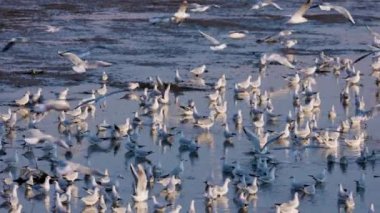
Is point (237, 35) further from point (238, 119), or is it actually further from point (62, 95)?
point (238, 119)

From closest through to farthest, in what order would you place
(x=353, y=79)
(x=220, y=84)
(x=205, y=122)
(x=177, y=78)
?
(x=205, y=122)
(x=220, y=84)
(x=177, y=78)
(x=353, y=79)

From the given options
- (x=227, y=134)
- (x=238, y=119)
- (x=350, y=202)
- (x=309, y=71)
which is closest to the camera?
(x=350, y=202)

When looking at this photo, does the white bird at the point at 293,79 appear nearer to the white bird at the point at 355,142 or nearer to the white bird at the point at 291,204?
the white bird at the point at 355,142

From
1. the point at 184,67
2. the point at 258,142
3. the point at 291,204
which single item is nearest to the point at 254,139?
the point at 258,142

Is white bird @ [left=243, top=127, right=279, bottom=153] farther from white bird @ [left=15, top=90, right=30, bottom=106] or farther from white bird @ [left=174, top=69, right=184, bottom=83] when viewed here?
white bird @ [left=174, top=69, right=184, bottom=83]

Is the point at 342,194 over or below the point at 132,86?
below

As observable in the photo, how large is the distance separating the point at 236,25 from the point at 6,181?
19985 mm

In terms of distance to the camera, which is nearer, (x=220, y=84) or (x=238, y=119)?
(x=238, y=119)

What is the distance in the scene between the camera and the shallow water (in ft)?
65.9

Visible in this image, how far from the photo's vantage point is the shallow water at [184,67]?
791 inches

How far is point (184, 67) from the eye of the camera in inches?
1206

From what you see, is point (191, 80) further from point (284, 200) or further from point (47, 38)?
point (284, 200)

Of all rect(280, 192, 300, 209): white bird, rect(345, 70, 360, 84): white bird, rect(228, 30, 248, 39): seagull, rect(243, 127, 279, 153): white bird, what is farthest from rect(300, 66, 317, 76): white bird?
rect(280, 192, 300, 209): white bird

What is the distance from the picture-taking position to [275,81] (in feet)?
96.3
